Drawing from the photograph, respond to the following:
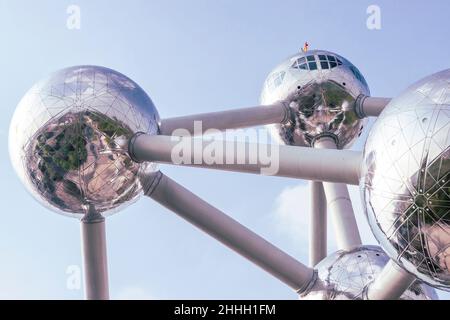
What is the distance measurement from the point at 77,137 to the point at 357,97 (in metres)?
4.79

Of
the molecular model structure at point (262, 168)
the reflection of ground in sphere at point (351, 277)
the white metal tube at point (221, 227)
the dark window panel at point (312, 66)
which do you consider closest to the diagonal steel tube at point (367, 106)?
the molecular model structure at point (262, 168)

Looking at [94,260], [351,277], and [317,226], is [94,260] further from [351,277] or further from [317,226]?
[317,226]

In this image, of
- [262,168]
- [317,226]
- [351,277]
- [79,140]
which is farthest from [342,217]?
[79,140]

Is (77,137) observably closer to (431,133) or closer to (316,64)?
(431,133)

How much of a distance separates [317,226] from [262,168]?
4123mm

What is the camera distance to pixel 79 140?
297 inches

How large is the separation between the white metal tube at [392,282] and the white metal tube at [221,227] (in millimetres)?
1266

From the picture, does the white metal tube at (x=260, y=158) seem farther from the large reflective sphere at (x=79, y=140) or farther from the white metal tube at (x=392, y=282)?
the white metal tube at (x=392, y=282)

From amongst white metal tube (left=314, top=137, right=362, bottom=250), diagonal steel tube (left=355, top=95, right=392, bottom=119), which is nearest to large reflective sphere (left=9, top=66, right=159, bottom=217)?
white metal tube (left=314, top=137, right=362, bottom=250)

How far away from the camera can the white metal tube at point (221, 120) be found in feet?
28.1

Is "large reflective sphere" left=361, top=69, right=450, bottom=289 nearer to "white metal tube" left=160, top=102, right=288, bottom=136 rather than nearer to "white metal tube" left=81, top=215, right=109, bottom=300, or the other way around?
"white metal tube" left=160, top=102, right=288, bottom=136

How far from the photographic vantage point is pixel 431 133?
5332 millimetres
